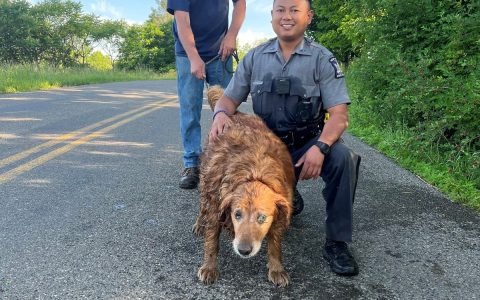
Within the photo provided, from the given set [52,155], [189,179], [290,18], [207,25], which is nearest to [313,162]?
[290,18]

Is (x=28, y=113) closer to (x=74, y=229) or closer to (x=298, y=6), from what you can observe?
(x=74, y=229)

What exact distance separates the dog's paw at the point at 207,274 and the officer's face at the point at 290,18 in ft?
6.40

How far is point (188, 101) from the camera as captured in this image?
467 cm

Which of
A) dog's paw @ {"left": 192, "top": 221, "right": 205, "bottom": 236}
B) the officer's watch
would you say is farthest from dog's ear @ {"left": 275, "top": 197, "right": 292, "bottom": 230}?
dog's paw @ {"left": 192, "top": 221, "right": 205, "bottom": 236}

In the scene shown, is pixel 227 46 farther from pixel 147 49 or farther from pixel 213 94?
pixel 147 49

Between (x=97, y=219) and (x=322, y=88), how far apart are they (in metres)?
2.24

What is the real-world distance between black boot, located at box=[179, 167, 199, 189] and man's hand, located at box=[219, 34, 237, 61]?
52.5 inches

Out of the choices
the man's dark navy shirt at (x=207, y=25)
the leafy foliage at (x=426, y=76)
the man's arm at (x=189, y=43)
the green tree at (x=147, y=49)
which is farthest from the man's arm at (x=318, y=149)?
the green tree at (x=147, y=49)

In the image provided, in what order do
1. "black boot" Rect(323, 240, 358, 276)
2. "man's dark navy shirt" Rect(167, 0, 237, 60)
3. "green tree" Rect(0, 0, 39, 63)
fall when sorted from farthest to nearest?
"green tree" Rect(0, 0, 39, 63)
"man's dark navy shirt" Rect(167, 0, 237, 60)
"black boot" Rect(323, 240, 358, 276)

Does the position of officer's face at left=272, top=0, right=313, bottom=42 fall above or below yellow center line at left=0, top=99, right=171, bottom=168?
above

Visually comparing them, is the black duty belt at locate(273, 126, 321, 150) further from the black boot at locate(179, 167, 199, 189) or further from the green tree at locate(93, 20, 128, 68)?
the green tree at locate(93, 20, 128, 68)

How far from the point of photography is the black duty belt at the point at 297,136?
11.5 ft

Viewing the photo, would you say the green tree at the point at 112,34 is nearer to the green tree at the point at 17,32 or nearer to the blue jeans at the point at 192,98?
the green tree at the point at 17,32

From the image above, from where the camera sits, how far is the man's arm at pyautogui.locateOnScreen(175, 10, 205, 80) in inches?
169
